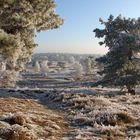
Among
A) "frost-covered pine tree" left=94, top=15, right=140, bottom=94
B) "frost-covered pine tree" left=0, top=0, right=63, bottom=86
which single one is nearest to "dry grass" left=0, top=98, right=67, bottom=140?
"frost-covered pine tree" left=0, top=0, right=63, bottom=86

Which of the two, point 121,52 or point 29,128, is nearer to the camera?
point 29,128

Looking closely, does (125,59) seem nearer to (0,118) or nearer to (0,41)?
(0,41)

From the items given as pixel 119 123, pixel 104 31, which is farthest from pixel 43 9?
pixel 104 31

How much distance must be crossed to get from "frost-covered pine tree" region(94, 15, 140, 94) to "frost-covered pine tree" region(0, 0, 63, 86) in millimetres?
16852

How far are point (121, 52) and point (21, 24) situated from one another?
23042 mm

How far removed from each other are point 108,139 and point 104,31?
36396 millimetres

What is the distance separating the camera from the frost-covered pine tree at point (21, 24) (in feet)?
88.7

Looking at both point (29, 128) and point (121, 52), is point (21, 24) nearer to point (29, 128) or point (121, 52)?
point (29, 128)

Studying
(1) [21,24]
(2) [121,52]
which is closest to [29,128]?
(1) [21,24]

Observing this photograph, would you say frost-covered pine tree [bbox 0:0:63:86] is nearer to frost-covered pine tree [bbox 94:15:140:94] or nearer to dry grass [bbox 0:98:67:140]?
dry grass [bbox 0:98:67:140]

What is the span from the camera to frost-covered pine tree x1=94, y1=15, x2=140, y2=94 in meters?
46.7

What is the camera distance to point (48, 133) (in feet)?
57.2

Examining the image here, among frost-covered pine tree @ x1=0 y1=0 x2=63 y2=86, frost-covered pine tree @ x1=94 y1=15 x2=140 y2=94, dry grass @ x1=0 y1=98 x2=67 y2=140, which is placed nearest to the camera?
dry grass @ x1=0 y1=98 x2=67 y2=140

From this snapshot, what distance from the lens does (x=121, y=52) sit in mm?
48781
